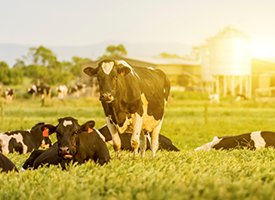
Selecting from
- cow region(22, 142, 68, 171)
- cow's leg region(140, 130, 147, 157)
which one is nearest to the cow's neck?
cow's leg region(140, 130, 147, 157)

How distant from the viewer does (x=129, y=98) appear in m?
12.2

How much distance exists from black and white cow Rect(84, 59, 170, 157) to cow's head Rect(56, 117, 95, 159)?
76cm

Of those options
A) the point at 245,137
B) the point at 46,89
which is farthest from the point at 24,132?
the point at 46,89

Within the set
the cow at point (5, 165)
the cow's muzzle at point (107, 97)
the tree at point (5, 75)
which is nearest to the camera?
the cow at point (5, 165)

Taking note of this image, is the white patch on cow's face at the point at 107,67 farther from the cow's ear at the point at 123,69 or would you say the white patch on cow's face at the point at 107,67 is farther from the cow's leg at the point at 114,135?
the cow's leg at the point at 114,135

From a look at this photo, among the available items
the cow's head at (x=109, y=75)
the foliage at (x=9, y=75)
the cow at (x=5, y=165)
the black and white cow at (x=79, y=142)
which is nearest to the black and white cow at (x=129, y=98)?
the cow's head at (x=109, y=75)

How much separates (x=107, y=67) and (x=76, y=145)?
5.24 feet

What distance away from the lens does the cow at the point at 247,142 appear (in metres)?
16.1

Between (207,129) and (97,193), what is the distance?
20.2 metres

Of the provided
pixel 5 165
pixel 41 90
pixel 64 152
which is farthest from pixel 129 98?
pixel 41 90

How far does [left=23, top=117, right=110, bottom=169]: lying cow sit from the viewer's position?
35.3 ft

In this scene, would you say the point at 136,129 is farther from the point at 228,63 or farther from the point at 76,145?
the point at 228,63

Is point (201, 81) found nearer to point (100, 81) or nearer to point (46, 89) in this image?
point (46, 89)

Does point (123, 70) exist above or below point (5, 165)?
above
